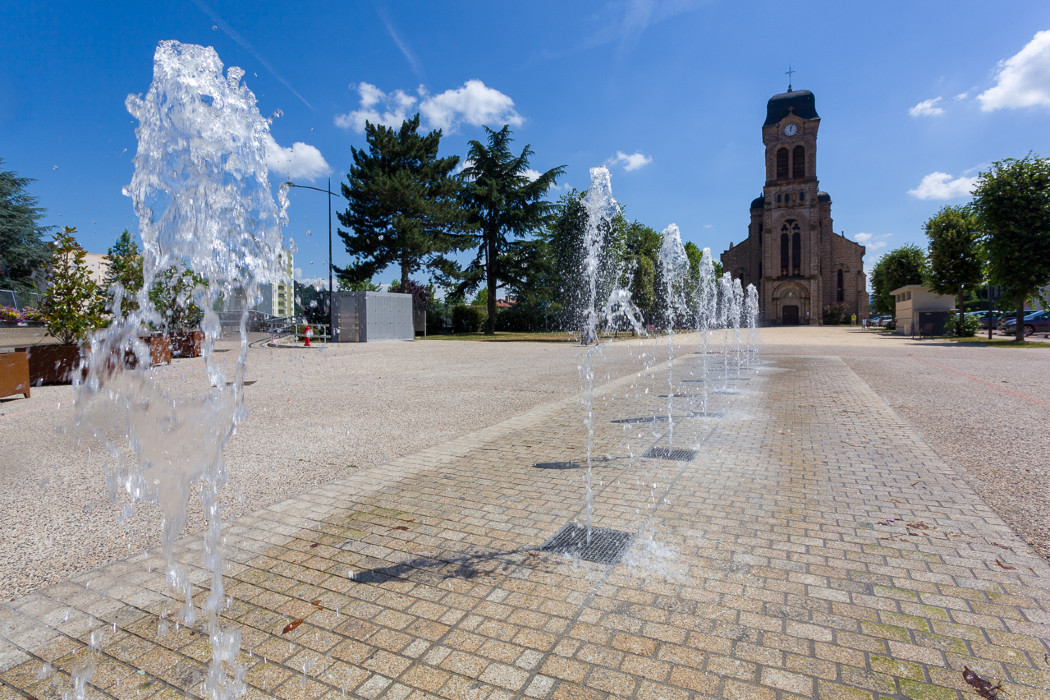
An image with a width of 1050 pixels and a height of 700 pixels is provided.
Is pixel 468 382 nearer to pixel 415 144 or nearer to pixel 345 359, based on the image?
→ pixel 345 359

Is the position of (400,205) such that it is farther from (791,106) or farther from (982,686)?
(791,106)

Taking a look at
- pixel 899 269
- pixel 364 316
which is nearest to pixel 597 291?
pixel 364 316

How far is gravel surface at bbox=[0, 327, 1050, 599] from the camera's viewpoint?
381 cm

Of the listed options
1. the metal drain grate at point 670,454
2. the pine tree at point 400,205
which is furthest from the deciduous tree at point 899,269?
the metal drain grate at point 670,454

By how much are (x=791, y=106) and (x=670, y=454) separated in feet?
272

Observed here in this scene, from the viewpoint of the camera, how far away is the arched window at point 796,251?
7318cm

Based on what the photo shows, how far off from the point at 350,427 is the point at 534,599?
16.5 feet

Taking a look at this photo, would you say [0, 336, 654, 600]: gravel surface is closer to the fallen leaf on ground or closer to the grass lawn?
the fallen leaf on ground

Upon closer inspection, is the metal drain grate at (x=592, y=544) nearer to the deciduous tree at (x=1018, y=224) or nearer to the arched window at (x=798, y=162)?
the deciduous tree at (x=1018, y=224)

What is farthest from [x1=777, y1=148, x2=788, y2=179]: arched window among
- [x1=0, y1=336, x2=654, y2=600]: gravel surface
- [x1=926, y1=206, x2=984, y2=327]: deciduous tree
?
[x1=0, y1=336, x2=654, y2=600]: gravel surface

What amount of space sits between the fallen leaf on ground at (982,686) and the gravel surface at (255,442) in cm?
428

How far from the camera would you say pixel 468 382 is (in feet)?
40.7

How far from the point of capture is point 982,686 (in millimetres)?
2182

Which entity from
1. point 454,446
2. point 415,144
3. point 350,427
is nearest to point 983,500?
point 454,446
